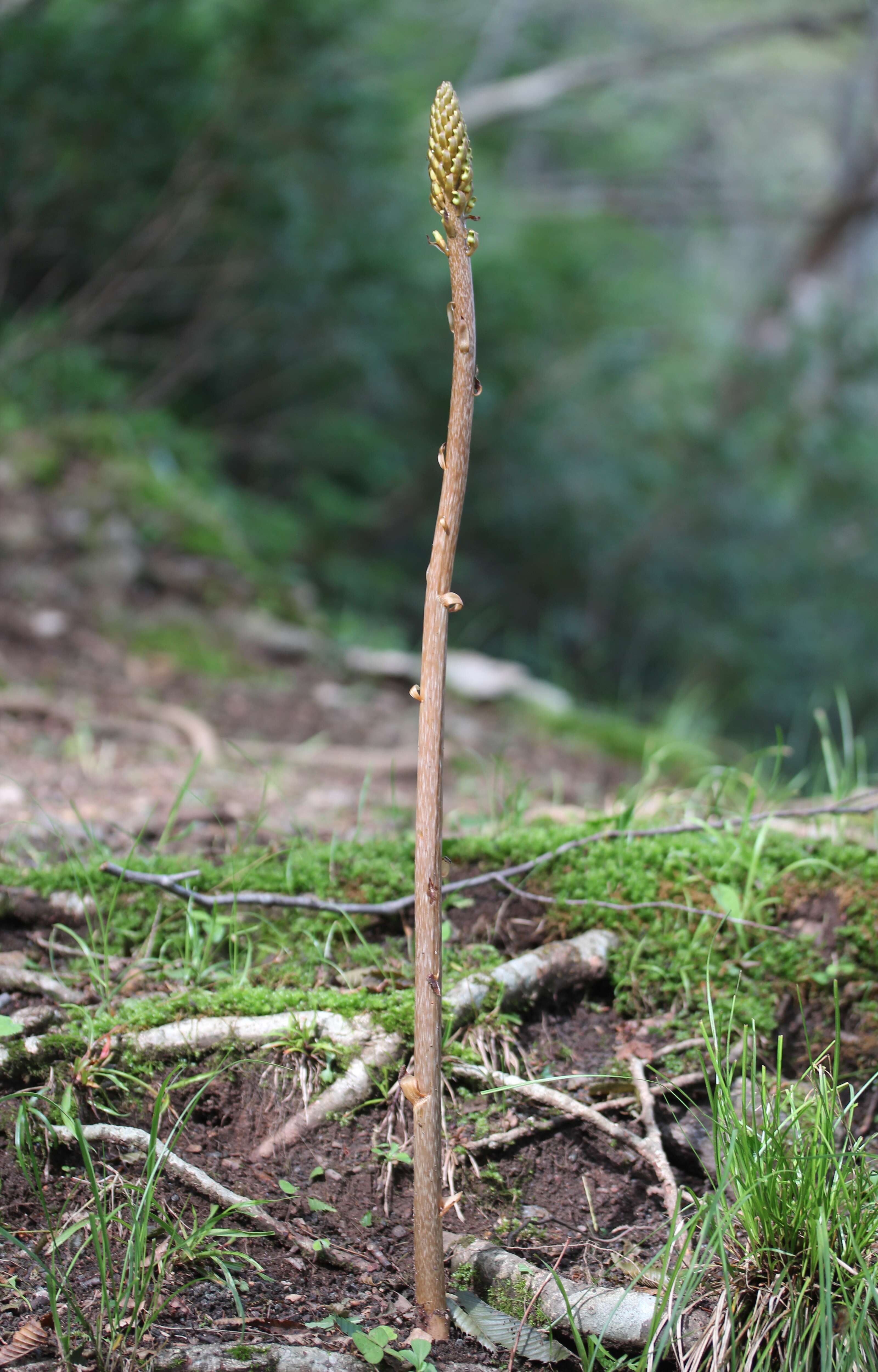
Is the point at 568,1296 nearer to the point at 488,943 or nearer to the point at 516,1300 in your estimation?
the point at 516,1300

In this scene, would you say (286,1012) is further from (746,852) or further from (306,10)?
(306,10)

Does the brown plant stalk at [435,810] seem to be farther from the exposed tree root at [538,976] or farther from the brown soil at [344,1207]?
the exposed tree root at [538,976]

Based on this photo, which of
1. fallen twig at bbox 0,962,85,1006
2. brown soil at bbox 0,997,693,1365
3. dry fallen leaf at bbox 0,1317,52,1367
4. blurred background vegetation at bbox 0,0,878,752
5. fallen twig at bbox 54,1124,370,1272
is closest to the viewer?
dry fallen leaf at bbox 0,1317,52,1367

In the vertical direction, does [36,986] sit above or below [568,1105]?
above

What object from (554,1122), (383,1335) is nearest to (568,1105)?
(554,1122)

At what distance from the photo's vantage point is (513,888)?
6.86 ft

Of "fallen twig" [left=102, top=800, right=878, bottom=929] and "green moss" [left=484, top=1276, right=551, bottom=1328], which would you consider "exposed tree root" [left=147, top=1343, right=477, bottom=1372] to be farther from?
"fallen twig" [left=102, top=800, right=878, bottom=929]

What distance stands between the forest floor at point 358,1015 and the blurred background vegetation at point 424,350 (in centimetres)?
387

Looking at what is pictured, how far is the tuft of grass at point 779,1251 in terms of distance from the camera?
4.18ft

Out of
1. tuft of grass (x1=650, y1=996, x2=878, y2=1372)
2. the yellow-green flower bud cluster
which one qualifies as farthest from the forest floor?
the yellow-green flower bud cluster

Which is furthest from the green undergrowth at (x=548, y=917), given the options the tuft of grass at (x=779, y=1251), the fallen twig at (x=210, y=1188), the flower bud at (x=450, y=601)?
the flower bud at (x=450, y=601)

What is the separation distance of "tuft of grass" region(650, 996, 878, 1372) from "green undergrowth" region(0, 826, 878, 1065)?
0.38 m

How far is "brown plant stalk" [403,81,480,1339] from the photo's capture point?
1.30 metres

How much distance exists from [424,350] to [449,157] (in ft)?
22.2
